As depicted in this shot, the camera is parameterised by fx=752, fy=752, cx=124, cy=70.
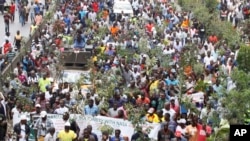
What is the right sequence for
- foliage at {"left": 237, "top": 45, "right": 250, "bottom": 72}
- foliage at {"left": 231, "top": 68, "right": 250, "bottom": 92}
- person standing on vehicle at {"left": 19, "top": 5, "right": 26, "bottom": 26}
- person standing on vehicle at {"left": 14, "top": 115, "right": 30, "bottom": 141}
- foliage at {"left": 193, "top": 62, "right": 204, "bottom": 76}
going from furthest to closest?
person standing on vehicle at {"left": 19, "top": 5, "right": 26, "bottom": 26} → foliage at {"left": 193, "top": 62, "right": 204, "bottom": 76} → foliage at {"left": 237, "top": 45, "right": 250, "bottom": 72} → foliage at {"left": 231, "top": 68, "right": 250, "bottom": 92} → person standing on vehicle at {"left": 14, "top": 115, "right": 30, "bottom": 141}

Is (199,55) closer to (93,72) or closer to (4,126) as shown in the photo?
(93,72)

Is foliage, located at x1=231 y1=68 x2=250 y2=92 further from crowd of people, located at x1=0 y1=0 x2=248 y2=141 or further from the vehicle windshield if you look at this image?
the vehicle windshield

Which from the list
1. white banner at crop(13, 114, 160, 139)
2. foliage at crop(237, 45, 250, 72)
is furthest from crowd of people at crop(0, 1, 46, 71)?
white banner at crop(13, 114, 160, 139)

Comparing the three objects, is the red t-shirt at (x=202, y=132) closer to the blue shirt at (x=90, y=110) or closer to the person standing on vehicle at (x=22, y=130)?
the blue shirt at (x=90, y=110)

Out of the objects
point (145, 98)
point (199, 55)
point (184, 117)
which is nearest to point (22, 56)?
point (199, 55)

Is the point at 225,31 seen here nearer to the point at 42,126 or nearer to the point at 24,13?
the point at 24,13

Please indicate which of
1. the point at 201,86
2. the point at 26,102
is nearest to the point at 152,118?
the point at 26,102

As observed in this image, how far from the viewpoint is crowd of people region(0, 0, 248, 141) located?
14.3 m

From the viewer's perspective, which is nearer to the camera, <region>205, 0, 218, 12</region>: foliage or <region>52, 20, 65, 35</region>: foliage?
<region>52, 20, 65, 35</region>: foliage

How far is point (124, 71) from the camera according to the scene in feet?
63.6

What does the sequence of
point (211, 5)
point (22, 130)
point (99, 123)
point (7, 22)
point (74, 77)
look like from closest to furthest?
point (22, 130) → point (99, 123) → point (74, 77) → point (7, 22) → point (211, 5)

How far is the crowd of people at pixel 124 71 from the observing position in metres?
14.3

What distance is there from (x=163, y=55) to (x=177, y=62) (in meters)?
0.79

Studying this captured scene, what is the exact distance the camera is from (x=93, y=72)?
18.8m
